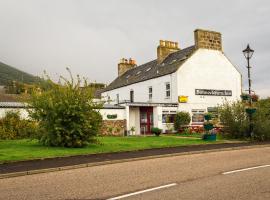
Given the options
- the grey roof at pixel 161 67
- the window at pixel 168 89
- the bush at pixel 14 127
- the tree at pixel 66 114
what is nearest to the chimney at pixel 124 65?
the grey roof at pixel 161 67

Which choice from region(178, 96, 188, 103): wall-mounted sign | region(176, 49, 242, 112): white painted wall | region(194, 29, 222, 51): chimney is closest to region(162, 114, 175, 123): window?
region(176, 49, 242, 112): white painted wall

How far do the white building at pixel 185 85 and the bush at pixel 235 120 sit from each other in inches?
334

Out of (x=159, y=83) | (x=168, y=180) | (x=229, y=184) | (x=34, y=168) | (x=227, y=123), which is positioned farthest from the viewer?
(x=159, y=83)

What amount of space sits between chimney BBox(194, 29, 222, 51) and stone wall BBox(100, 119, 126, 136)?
12.0 metres

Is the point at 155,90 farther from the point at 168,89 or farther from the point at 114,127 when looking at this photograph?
the point at 114,127

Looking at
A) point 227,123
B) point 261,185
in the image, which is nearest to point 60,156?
point 261,185

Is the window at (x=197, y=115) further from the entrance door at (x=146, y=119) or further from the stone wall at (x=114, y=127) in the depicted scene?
the stone wall at (x=114, y=127)

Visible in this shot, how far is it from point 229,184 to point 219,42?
3053 cm

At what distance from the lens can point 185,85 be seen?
3294 cm

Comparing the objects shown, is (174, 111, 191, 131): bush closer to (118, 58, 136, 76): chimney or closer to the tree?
the tree

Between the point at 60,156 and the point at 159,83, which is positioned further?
the point at 159,83

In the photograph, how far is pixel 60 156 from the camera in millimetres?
13703

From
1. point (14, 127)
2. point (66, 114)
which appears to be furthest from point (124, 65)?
point (66, 114)

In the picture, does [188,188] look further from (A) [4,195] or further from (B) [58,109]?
(B) [58,109]
